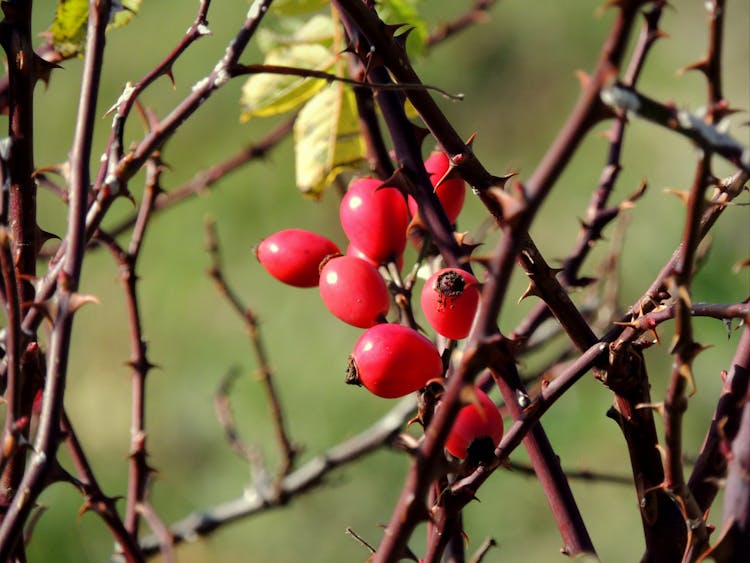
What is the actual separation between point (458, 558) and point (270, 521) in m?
2.74

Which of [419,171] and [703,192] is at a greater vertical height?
[703,192]

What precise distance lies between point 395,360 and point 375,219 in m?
0.27

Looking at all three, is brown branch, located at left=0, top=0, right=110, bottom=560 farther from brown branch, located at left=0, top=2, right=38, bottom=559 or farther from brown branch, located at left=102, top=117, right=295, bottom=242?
brown branch, located at left=102, top=117, right=295, bottom=242

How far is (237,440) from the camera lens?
2.19m

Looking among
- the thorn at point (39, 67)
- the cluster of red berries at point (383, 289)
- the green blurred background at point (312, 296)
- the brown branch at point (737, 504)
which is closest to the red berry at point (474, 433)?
the cluster of red berries at point (383, 289)

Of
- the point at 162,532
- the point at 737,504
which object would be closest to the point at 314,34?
the point at 162,532

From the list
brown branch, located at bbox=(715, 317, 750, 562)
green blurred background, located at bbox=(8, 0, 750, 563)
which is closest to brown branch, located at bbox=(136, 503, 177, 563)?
brown branch, located at bbox=(715, 317, 750, 562)

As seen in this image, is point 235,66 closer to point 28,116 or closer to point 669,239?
point 28,116

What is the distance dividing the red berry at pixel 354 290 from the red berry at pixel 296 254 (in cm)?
8

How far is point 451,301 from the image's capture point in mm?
1095

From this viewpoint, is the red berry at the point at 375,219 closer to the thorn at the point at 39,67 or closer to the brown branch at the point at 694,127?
the thorn at the point at 39,67

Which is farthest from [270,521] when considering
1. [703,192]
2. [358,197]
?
[703,192]

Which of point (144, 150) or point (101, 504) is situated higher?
point (144, 150)

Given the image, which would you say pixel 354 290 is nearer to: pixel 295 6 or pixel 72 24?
pixel 72 24
